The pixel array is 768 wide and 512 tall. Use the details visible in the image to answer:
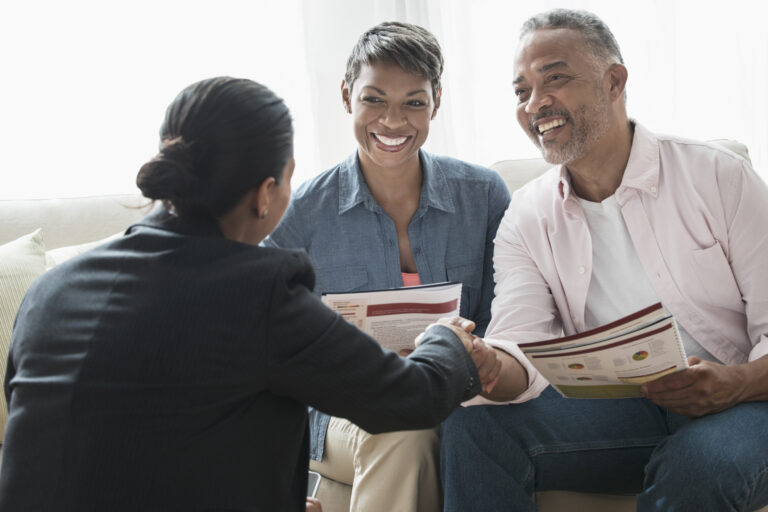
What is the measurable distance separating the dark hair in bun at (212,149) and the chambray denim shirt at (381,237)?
2.98 ft

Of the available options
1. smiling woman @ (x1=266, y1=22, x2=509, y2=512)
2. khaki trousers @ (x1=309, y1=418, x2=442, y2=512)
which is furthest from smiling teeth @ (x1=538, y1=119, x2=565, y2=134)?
khaki trousers @ (x1=309, y1=418, x2=442, y2=512)

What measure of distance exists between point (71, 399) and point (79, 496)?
0.38ft

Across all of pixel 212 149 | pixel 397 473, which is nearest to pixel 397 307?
pixel 397 473

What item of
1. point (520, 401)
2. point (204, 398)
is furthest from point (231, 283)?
point (520, 401)

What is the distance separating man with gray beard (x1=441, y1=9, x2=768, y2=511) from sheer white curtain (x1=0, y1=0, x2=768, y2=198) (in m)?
1.52

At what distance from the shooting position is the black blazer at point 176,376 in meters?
0.91

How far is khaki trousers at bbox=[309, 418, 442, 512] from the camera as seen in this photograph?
152 centimetres

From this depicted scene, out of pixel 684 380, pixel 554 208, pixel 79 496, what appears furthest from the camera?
pixel 554 208

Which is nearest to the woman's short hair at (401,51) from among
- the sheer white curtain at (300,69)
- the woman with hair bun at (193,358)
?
the woman with hair bun at (193,358)

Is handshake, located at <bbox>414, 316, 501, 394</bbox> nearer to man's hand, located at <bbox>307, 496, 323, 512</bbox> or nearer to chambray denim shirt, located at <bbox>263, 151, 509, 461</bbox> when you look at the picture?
man's hand, located at <bbox>307, 496, 323, 512</bbox>

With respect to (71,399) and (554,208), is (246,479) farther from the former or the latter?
(554,208)

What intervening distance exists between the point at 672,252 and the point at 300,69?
1946mm

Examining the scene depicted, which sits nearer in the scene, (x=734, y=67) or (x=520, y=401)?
(x=520, y=401)

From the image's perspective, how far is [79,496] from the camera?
0.90m
